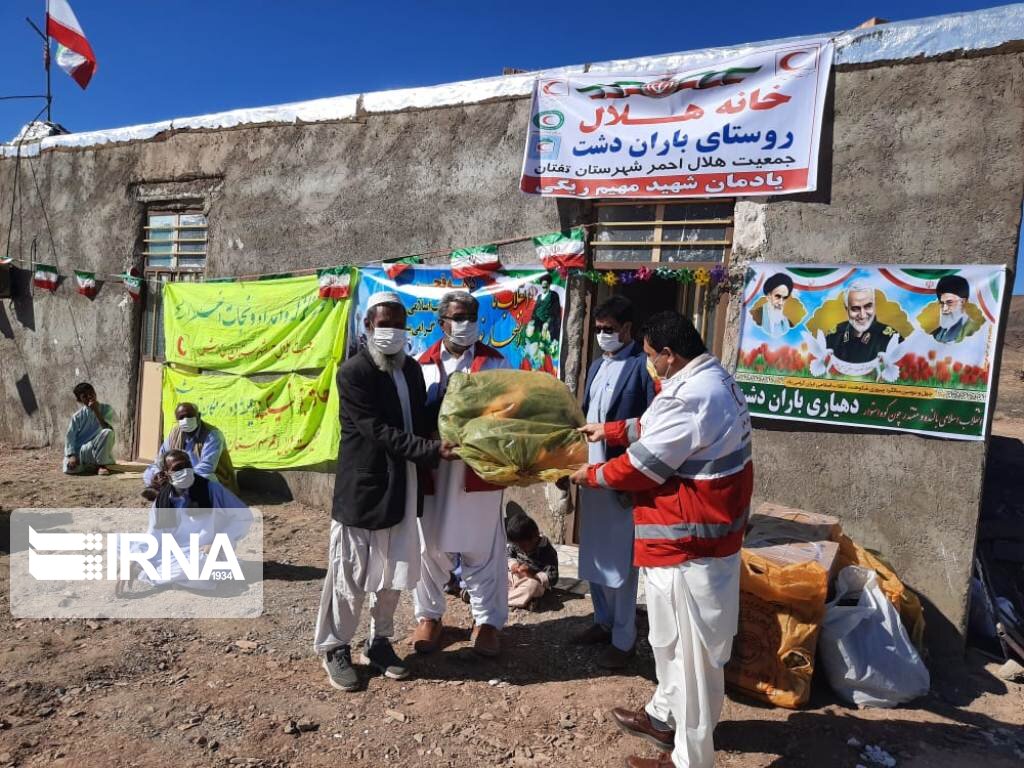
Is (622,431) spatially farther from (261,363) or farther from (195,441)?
(261,363)

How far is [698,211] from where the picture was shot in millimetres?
4824

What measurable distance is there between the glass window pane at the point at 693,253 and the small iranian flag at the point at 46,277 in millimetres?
7017

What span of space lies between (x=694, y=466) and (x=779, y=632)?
1.24 m

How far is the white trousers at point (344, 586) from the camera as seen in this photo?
10.4ft

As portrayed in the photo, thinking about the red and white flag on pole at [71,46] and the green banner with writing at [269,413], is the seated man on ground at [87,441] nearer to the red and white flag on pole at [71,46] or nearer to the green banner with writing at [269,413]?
the green banner with writing at [269,413]

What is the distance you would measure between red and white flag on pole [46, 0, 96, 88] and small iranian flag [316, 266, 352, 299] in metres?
5.50

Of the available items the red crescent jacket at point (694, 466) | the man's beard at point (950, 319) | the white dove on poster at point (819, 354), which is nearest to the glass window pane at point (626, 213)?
the white dove on poster at point (819, 354)

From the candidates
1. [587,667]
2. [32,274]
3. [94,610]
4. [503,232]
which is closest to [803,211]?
[503,232]

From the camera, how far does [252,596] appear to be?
4.26 meters

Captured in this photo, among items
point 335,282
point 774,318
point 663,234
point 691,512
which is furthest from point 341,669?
point 335,282

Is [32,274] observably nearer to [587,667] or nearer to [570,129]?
[570,129]

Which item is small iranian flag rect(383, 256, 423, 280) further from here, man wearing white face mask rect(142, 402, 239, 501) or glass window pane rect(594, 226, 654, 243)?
man wearing white face mask rect(142, 402, 239, 501)

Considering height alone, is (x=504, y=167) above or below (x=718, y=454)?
above

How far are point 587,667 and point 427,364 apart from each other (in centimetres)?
167
